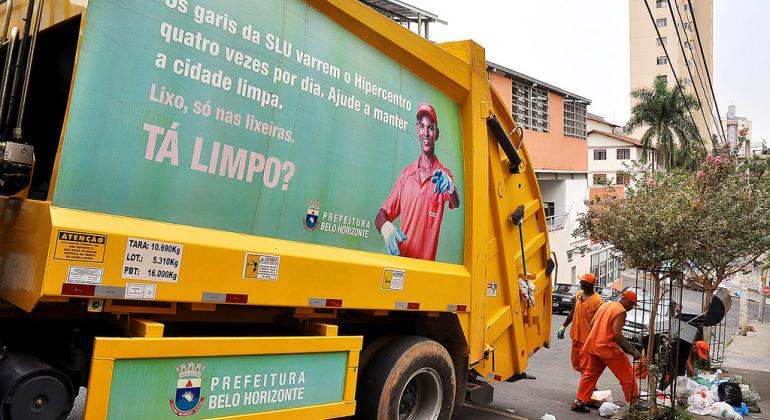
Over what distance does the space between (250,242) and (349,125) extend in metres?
1.08

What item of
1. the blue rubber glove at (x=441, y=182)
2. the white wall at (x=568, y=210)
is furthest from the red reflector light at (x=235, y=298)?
the white wall at (x=568, y=210)

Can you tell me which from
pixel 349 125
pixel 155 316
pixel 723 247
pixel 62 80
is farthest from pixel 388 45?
pixel 723 247

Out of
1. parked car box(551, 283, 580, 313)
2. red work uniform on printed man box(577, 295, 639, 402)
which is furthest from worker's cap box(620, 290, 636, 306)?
parked car box(551, 283, 580, 313)

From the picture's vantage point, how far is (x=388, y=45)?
13.4 ft

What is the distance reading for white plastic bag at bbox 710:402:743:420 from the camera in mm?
6230

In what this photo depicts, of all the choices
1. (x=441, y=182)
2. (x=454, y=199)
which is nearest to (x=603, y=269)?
(x=454, y=199)

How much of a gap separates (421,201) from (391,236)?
444 mm

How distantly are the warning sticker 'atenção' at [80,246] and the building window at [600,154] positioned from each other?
56.5 meters

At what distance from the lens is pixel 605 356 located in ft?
21.0

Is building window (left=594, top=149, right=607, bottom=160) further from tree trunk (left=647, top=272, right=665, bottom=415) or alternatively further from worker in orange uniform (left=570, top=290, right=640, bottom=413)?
tree trunk (left=647, top=272, right=665, bottom=415)

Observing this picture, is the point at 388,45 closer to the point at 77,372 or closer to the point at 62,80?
the point at 62,80

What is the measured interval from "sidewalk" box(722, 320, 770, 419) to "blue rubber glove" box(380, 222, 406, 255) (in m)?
5.03

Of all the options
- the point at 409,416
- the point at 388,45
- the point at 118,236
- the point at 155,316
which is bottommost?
the point at 409,416

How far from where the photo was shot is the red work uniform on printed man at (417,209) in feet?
13.8
